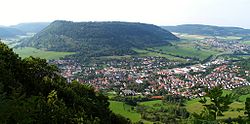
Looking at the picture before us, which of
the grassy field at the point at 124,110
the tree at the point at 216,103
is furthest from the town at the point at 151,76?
the tree at the point at 216,103

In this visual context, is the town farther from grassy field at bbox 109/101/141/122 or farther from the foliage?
the foliage

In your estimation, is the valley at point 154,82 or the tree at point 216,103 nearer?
the tree at point 216,103

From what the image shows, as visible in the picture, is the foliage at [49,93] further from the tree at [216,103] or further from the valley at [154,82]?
the valley at [154,82]

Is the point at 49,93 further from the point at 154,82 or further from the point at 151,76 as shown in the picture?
the point at 151,76

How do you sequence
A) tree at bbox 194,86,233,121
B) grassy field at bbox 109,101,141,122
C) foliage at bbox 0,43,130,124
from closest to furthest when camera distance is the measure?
tree at bbox 194,86,233,121, foliage at bbox 0,43,130,124, grassy field at bbox 109,101,141,122

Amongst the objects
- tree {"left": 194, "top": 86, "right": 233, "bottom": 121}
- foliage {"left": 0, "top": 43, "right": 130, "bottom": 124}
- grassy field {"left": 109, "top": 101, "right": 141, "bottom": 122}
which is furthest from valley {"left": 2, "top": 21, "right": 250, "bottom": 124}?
tree {"left": 194, "top": 86, "right": 233, "bottom": 121}

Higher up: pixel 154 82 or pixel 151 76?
pixel 154 82

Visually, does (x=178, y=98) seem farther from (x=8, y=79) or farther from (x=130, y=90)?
(x=8, y=79)

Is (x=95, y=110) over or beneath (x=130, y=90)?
over

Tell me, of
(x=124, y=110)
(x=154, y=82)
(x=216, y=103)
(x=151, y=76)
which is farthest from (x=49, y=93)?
(x=151, y=76)

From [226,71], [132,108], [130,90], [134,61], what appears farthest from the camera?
[134,61]

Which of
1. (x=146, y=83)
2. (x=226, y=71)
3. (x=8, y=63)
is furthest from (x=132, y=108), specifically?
(x=226, y=71)
